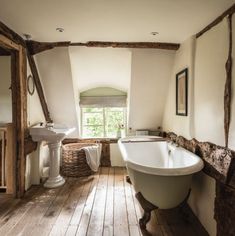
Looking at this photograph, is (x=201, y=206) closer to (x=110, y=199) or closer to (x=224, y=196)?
(x=224, y=196)

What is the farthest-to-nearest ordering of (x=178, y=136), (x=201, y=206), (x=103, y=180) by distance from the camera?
1. (x=103, y=180)
2. (x=178, y=136)
3. (x=201, y=206)

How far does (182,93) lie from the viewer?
129 inches

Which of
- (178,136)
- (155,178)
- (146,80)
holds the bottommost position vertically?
(155,178)

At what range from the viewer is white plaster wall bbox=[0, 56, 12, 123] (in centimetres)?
371

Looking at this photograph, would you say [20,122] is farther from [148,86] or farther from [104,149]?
[148,86]

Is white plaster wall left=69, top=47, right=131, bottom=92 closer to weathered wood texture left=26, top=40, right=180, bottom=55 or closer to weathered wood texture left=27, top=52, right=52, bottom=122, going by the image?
weathered wood texture left=26, top=40, right=180, bottom=55

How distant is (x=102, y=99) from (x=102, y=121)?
54 cm

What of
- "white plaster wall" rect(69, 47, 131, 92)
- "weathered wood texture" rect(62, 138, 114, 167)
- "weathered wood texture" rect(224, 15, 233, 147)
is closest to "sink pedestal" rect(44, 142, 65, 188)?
"weathered wood texture" rect(62, 138, 114, 167)

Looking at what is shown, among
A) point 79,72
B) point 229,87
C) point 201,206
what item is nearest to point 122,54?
point 79,72

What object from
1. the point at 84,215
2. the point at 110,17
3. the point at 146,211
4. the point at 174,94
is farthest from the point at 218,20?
the point at 84,215

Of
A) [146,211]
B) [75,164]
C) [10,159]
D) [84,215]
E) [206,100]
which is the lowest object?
[84,215]

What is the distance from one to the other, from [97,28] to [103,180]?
256cm

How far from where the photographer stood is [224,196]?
1.98m

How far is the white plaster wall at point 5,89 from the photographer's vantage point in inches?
146
